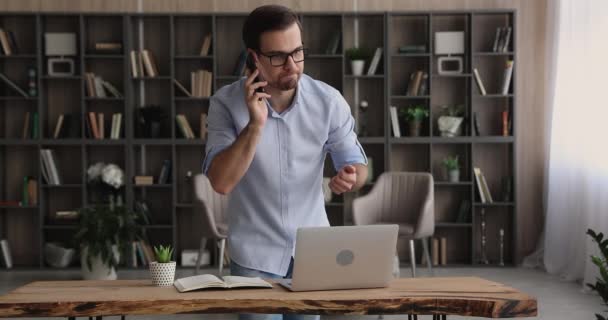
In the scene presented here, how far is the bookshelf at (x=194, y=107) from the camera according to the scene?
743 cm

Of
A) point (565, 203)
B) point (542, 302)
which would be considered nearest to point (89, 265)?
point (542, 302)

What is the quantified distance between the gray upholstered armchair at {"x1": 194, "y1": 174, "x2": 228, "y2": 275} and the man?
3.75 metres

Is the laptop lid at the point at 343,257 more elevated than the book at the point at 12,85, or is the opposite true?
the book at the point at 12,85

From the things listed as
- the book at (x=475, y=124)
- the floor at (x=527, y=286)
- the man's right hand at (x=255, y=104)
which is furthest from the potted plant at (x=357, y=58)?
the man's right hand at (x=255, y=104)

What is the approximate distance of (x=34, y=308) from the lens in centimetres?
214

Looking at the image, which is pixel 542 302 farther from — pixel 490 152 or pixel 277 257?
pixel 277 257

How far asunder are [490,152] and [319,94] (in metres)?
5.50

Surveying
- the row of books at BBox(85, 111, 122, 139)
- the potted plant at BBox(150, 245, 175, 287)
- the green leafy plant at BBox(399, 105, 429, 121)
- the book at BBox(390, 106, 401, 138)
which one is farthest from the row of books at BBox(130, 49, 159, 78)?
the potted plant at BBox(150, 245, 175, 287)

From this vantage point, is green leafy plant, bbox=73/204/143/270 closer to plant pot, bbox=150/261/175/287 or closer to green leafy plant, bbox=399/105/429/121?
green leafy plant, bbox=399/105/429/121

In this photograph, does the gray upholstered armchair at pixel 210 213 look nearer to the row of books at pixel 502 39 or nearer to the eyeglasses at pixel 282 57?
the row of books at pixel 502 39

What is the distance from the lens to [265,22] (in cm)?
211

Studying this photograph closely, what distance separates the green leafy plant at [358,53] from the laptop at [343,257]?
5.11m

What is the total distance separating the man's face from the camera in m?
2.10

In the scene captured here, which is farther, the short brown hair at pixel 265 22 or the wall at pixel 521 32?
the wall at pixel 521 32
